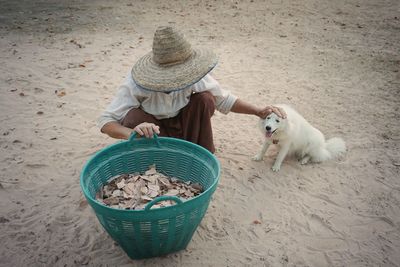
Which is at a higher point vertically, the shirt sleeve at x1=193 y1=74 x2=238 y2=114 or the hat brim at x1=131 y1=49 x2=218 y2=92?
the hat brim at x1=131 y1=49 x2=218 y2=92

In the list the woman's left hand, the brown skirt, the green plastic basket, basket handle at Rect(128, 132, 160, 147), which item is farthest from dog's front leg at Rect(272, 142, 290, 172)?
basket handle at Rect(128, 132, 160, 147)

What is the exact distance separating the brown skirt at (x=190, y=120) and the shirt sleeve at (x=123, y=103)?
4cm

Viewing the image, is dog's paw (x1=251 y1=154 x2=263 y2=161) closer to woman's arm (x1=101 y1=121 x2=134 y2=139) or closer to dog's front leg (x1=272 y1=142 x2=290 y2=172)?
dog's front leg (x1=272 y1=142 x2=290 y2=172)

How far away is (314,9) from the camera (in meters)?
7.04

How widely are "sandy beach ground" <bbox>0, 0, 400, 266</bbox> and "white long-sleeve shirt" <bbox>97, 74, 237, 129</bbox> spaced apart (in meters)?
0.72

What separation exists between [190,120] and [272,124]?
0.63 metres

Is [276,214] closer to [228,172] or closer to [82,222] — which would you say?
[228,172]

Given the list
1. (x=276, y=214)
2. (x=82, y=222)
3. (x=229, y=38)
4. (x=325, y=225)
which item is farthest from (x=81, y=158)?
(x=229, y=38)

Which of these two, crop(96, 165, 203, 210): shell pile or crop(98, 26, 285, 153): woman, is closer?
crop(96, 165, 203, 210): shell pile

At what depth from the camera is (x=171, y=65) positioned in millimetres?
2189

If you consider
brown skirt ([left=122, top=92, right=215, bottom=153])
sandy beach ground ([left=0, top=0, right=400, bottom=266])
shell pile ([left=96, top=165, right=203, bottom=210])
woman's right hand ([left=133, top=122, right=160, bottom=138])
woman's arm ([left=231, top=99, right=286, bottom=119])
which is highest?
woman's right hand ([left=133, top=122, right=160, bottom=138])

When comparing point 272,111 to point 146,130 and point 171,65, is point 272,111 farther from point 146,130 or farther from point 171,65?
point 146,130

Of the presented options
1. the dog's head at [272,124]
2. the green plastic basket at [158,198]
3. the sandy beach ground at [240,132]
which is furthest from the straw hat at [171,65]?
the sandy beach ground at [240,132]

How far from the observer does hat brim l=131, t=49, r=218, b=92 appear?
2086 mm
